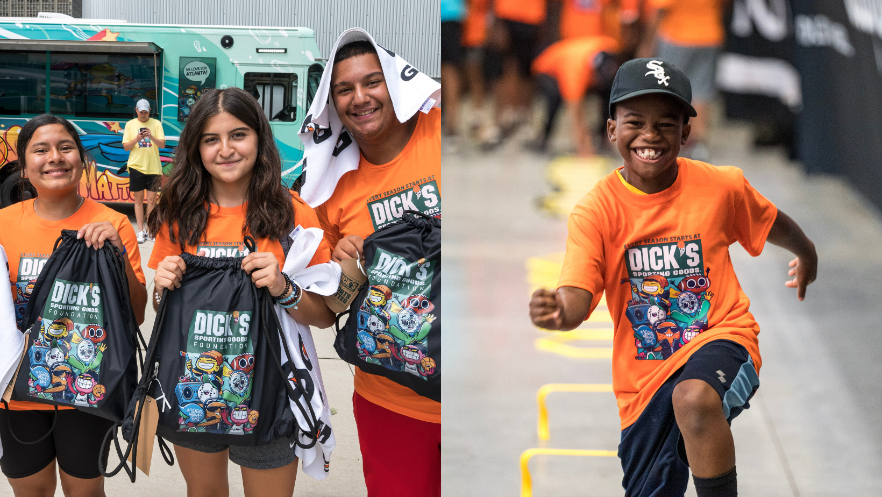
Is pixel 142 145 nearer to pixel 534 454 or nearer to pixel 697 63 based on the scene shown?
pixel 534 454

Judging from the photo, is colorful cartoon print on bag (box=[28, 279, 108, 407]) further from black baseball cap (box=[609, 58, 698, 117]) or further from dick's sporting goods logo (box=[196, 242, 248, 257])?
black baseball cap (box=[609, 58, 698, 117])

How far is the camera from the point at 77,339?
217cm

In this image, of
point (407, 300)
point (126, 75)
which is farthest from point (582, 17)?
point (126, 75)

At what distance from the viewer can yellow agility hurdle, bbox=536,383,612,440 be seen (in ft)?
5.25

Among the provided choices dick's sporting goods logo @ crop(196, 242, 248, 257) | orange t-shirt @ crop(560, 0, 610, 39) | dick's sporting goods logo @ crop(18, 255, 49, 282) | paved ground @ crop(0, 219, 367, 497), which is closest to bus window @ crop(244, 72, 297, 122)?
paved ground @ crop(0, 219, 367, 497)

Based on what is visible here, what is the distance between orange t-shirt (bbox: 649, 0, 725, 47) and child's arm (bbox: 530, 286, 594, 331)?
54 cm

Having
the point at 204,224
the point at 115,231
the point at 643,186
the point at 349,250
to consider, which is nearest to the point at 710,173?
the point at 643,186

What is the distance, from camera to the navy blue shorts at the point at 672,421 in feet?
4.77

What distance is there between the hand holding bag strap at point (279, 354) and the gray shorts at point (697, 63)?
116 centimetres

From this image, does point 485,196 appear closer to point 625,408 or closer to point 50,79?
point 625,408

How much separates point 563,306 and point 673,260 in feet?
0.76

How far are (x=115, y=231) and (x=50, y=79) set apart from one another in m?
8.94

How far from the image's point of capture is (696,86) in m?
1.49

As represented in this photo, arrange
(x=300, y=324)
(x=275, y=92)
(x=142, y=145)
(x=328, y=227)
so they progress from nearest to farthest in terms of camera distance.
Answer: (x=300, y=324)
(x=328, y=227)
(x=142, y=145)
(x=275, y=92)
